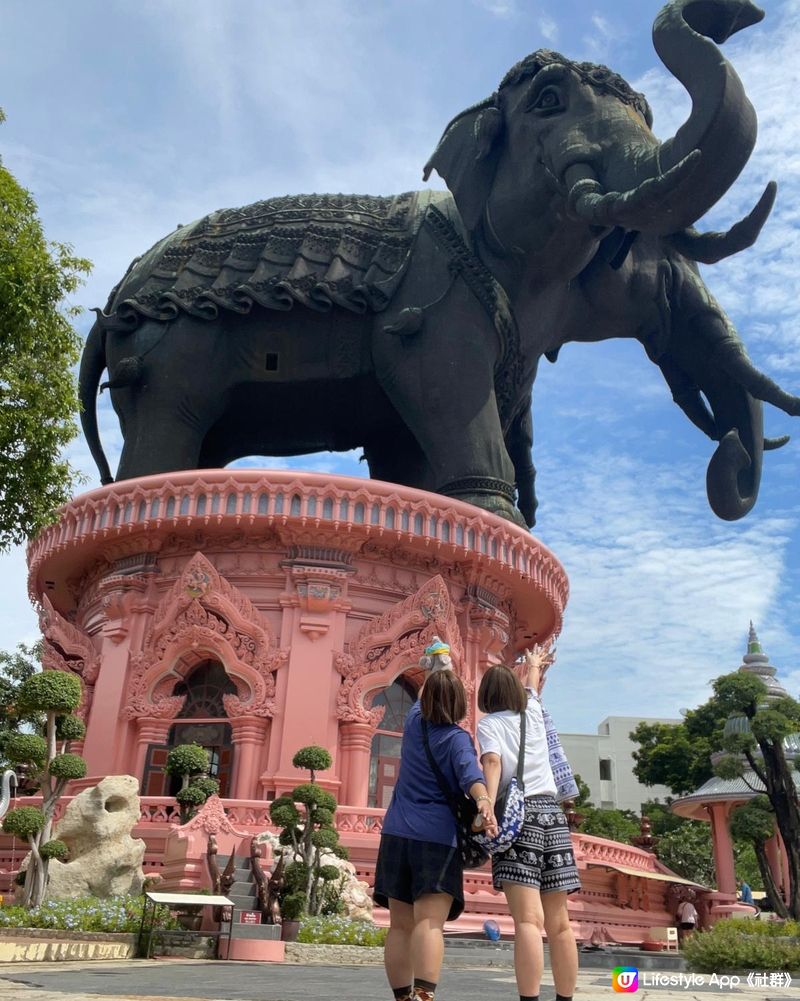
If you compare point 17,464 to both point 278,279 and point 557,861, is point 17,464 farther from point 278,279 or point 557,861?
point 278,279

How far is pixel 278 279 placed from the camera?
20078mm

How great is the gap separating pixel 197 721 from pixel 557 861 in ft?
46.3

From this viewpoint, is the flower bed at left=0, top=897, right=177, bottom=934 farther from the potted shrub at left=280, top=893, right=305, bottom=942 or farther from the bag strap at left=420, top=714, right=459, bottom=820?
the bag strap at left=420, top=714, right=459, bottom=820

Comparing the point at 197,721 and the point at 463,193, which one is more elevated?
the point at 463,193

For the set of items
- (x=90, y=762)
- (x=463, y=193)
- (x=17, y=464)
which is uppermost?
(x=463, y=193)

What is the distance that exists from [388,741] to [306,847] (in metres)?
5.62

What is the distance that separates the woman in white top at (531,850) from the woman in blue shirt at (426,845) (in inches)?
7.9

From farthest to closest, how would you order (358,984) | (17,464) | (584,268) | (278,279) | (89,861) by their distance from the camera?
(584,268) → (278,279) → (89,861) → (17,464) → (358,984)

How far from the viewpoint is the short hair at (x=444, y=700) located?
433 cm

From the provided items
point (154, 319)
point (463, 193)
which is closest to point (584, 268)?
point (463, 193)

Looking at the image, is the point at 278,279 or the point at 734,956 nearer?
the point at 734,956

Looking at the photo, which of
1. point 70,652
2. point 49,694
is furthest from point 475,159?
point 49,694

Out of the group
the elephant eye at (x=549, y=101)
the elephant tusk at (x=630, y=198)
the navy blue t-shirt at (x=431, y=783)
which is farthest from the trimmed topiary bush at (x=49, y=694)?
the elephant eye at (x=549, y=101)

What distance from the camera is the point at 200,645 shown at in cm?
1753
